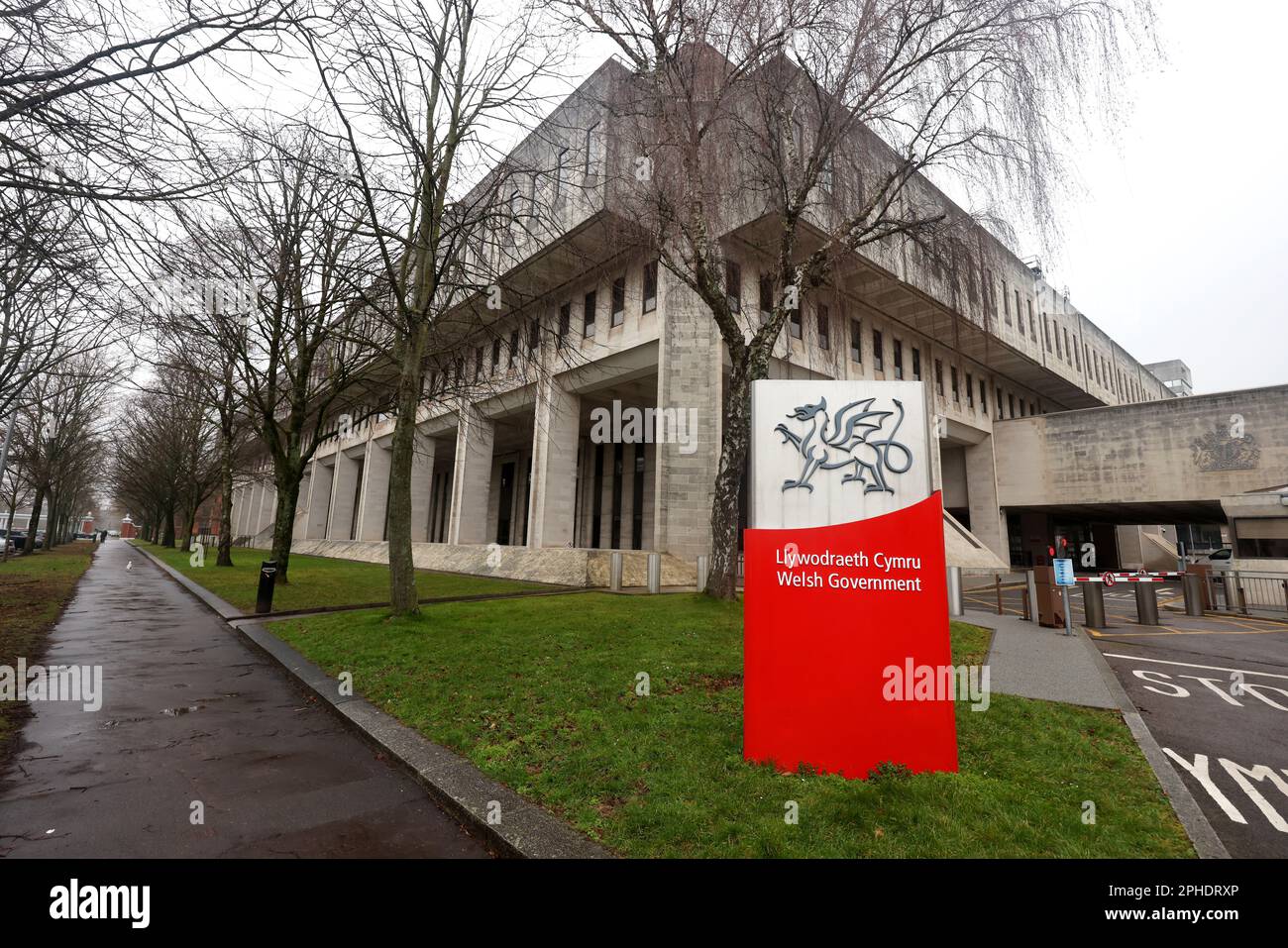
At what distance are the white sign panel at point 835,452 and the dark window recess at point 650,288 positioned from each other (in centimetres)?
1790

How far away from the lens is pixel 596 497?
34844mm

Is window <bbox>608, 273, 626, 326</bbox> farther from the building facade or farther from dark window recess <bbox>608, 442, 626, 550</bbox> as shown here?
dark window recess <bbox>608, 442, 626, 550</bbox>

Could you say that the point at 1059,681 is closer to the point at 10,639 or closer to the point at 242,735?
the point at 242,735

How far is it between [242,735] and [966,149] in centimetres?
1348

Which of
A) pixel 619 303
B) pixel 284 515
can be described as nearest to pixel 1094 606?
pixel 619 303

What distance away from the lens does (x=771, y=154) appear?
1063 cm

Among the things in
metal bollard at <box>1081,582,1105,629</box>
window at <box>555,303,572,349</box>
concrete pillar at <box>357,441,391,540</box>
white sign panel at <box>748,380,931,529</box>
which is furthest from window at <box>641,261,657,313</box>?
concrete pillar at <box>357,441,391,540</box>

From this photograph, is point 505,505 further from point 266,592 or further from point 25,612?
point 25,612

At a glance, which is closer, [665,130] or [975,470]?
[665,130]

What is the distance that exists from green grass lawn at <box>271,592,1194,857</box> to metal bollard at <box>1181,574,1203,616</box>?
475 inches

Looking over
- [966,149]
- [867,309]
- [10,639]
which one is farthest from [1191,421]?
[10,639]

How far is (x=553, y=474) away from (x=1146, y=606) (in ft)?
64.4

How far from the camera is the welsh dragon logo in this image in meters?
4.41

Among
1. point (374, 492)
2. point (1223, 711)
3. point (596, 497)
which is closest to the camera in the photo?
point (1223, 711)
